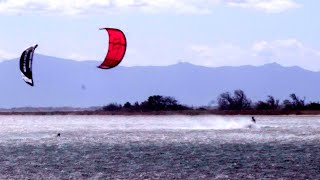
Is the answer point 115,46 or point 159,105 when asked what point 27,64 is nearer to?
point 115,46

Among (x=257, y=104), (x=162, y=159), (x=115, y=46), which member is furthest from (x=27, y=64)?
(x=257, y=104)

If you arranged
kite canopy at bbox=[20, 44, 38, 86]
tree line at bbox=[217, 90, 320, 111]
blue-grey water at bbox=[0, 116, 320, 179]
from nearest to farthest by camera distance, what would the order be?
1. blue-grey water at bbox=[0, 116, 320, 179]
2. kite canopy at bbox=[20, 44, 38, 86]
3. tree line at bbox=[217, 90, 320, 111]

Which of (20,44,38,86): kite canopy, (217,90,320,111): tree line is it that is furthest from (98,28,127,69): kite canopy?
(217,90,320,111): tree line

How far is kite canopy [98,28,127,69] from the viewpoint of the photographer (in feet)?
134

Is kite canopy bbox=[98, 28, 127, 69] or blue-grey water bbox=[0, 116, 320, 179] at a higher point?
kite canopy bbox=[98, 28, 127, 69]

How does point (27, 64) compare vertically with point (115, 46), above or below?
below

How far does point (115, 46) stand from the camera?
41375 mm

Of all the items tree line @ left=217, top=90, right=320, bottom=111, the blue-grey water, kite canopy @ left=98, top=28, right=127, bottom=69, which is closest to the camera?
the blue-grey water

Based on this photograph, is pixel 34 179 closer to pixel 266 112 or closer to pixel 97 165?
pixel 97 165

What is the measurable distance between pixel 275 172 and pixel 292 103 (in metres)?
110

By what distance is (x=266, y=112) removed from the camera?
150m

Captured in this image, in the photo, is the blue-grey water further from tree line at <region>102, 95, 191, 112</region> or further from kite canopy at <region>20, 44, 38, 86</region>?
tree line at <region>102, 95, 191, 112</region>

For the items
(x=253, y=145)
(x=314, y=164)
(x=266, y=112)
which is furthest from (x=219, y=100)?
(x=314, y=164)

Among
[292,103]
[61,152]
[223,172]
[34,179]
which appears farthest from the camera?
[292,103]
